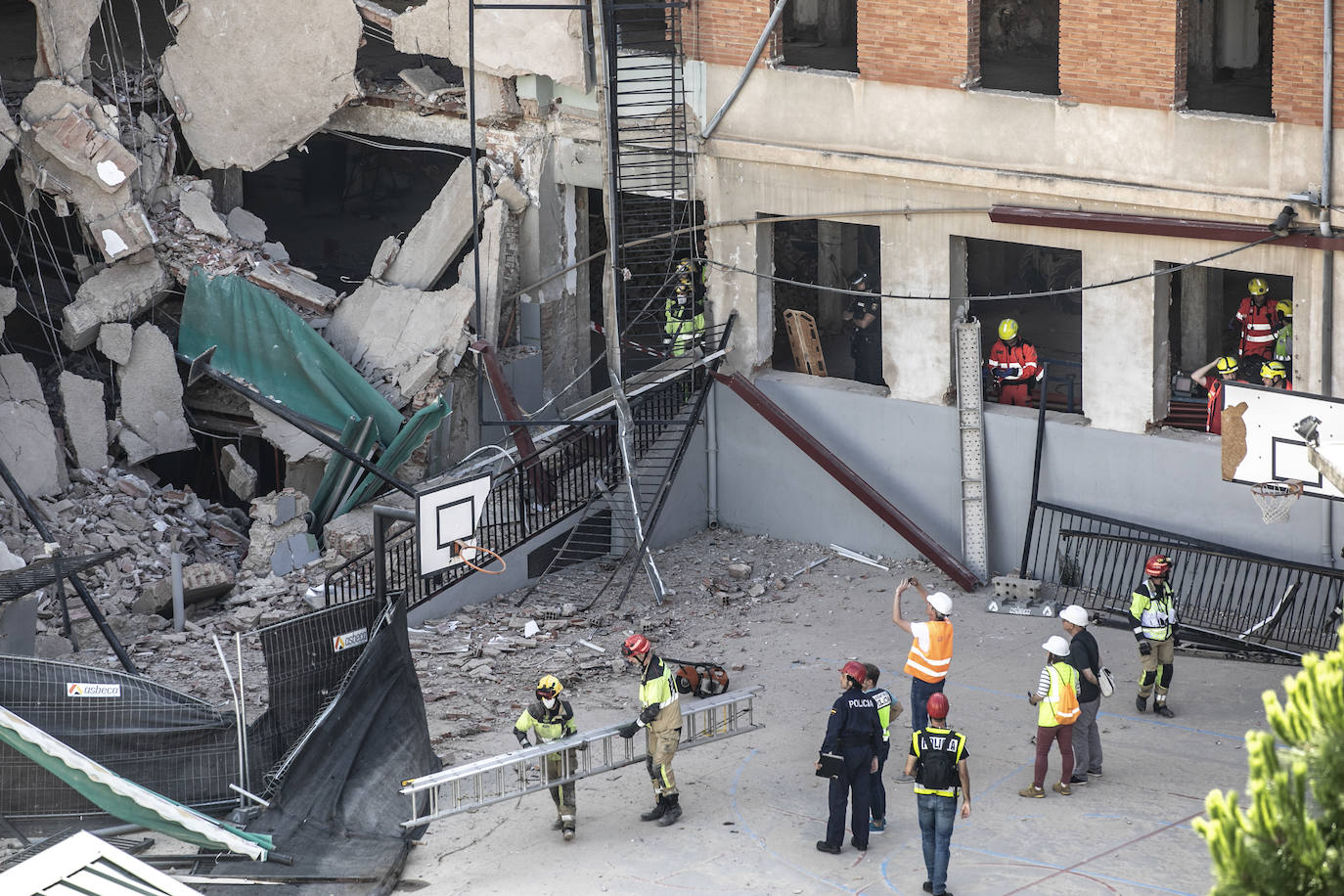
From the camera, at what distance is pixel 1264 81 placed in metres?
22.0

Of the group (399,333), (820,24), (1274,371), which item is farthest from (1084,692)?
(820,24)

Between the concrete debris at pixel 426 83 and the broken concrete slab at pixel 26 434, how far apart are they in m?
5.84

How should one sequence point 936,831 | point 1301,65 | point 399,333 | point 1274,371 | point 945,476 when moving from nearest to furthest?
1. point 936,831
2. point 1301,65
3. point 1274,371
4. point 945,476
5. point 399,333

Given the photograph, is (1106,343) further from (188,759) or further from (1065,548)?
(188,759)

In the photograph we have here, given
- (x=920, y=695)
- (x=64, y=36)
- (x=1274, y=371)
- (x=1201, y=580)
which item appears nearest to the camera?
(x=920, y=695)

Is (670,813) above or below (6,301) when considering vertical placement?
below

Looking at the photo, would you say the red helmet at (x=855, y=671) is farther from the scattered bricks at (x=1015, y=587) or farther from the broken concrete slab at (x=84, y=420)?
the broken concrete slab at (x=84, y=420)

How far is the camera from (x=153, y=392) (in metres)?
22.2

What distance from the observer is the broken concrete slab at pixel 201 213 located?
22.5m

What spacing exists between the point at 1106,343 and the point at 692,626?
5.13 meters

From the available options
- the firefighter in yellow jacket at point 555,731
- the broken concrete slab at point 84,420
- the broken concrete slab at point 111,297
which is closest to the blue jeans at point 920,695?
the firefighter in yellow jacket at point 555,731

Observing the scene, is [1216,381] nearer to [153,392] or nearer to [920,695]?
[920,695]

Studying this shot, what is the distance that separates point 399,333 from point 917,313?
6.72 metres

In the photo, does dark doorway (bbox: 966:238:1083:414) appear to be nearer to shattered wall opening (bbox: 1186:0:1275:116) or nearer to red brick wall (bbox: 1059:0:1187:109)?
shattered wall opening (bbox: 1186:0:1275:116)
